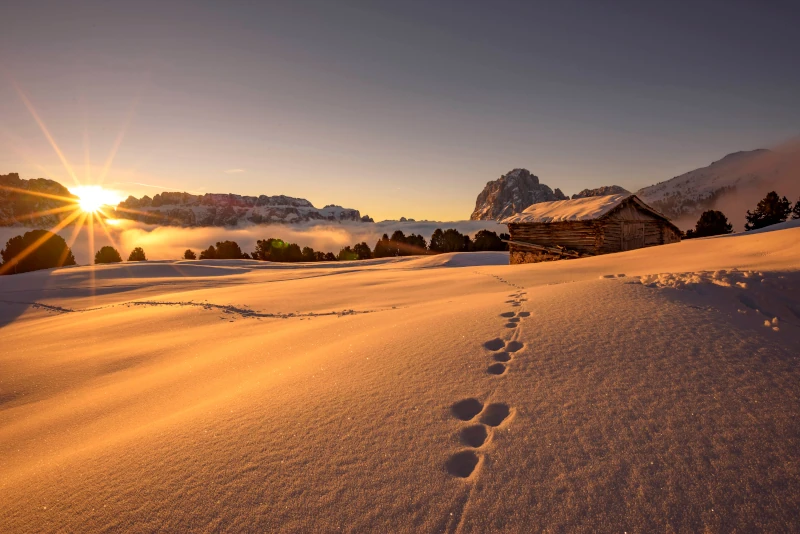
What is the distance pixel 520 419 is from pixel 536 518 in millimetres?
650

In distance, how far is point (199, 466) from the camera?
1.96m

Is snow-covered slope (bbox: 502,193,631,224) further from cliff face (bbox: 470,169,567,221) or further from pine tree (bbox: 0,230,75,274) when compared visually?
cliff face (bbox: 470,169,567,221)

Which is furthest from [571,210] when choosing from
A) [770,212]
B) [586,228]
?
[770,212]

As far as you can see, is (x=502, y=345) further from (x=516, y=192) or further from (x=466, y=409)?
(x=516, y=192)

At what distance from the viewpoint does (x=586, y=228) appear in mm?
17578

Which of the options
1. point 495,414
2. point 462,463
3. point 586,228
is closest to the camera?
point 462,463

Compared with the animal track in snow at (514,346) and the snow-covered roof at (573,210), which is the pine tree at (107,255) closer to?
the snow-covered roof at (573,210)

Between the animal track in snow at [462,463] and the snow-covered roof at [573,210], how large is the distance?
1733cm

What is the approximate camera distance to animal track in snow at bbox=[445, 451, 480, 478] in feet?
5.94

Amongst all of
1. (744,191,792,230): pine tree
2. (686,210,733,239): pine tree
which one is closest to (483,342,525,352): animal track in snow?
(686,210,733,239): pine tree

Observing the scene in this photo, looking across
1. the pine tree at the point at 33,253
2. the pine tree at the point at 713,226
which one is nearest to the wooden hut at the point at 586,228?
the pine tree at the point at 713,226

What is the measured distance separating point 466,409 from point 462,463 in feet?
1.61

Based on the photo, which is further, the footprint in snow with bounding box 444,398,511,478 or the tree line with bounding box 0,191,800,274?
the tree line with bounding box 0,191,800,274

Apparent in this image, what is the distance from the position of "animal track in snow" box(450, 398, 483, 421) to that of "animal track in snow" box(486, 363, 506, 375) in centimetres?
40
